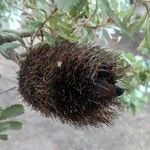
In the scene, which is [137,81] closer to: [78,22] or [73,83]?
[78,22]

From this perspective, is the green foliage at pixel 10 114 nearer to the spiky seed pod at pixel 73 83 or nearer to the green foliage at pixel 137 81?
the spiky seed pod at pixel 73 83

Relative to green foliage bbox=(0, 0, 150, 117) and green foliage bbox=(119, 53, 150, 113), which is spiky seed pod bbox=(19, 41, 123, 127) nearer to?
green foliage bbox=(0, 0, 150, 117)

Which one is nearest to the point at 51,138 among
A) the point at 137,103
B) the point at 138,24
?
the point at 137,103

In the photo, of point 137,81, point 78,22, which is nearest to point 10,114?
point 78,22

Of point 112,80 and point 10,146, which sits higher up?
point 112,80

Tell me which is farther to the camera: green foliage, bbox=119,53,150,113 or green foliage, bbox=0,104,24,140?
green foliage, bbox=119,53,150,113

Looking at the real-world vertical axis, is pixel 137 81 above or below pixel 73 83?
below

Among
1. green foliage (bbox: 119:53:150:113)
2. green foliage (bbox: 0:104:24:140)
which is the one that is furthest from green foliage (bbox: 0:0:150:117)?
green foliage (bbox: 0:104:24:140)

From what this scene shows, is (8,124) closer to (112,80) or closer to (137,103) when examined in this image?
(112,80)
